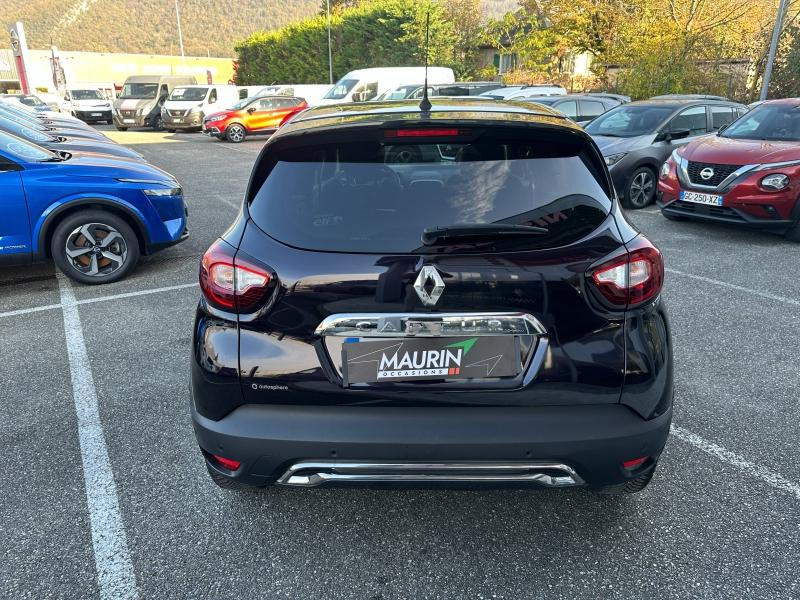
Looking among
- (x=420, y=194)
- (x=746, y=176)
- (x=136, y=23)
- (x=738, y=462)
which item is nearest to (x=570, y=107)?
(x=746, y=176)

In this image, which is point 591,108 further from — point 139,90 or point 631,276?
point 139,90

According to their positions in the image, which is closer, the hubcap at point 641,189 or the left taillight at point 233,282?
the left taillight at point 233,282

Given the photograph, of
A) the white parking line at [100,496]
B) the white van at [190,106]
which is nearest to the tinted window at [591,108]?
the white parking line at [100,496]

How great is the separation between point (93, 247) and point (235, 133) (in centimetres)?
1613

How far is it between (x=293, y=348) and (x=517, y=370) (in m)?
0.76

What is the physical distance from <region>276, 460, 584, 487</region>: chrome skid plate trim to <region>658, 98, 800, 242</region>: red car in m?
5.96

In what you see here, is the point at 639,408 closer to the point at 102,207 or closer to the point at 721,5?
the point at 102,207

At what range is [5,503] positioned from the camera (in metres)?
2.59

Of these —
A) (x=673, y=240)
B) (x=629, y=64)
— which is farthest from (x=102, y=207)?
(x=629, y=64)

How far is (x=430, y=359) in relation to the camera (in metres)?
1.95

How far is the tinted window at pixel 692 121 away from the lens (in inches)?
368

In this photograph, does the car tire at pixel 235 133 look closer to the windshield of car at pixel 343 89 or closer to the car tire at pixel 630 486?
the windshield of car at pixel 343 89

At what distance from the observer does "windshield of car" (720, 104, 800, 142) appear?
725cm

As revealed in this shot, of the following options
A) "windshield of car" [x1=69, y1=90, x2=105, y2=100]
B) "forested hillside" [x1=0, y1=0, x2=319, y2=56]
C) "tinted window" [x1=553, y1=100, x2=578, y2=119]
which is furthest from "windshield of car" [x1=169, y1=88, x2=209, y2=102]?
"forested hillside" [x1=0, y1=0, x2=319, y2=56]
